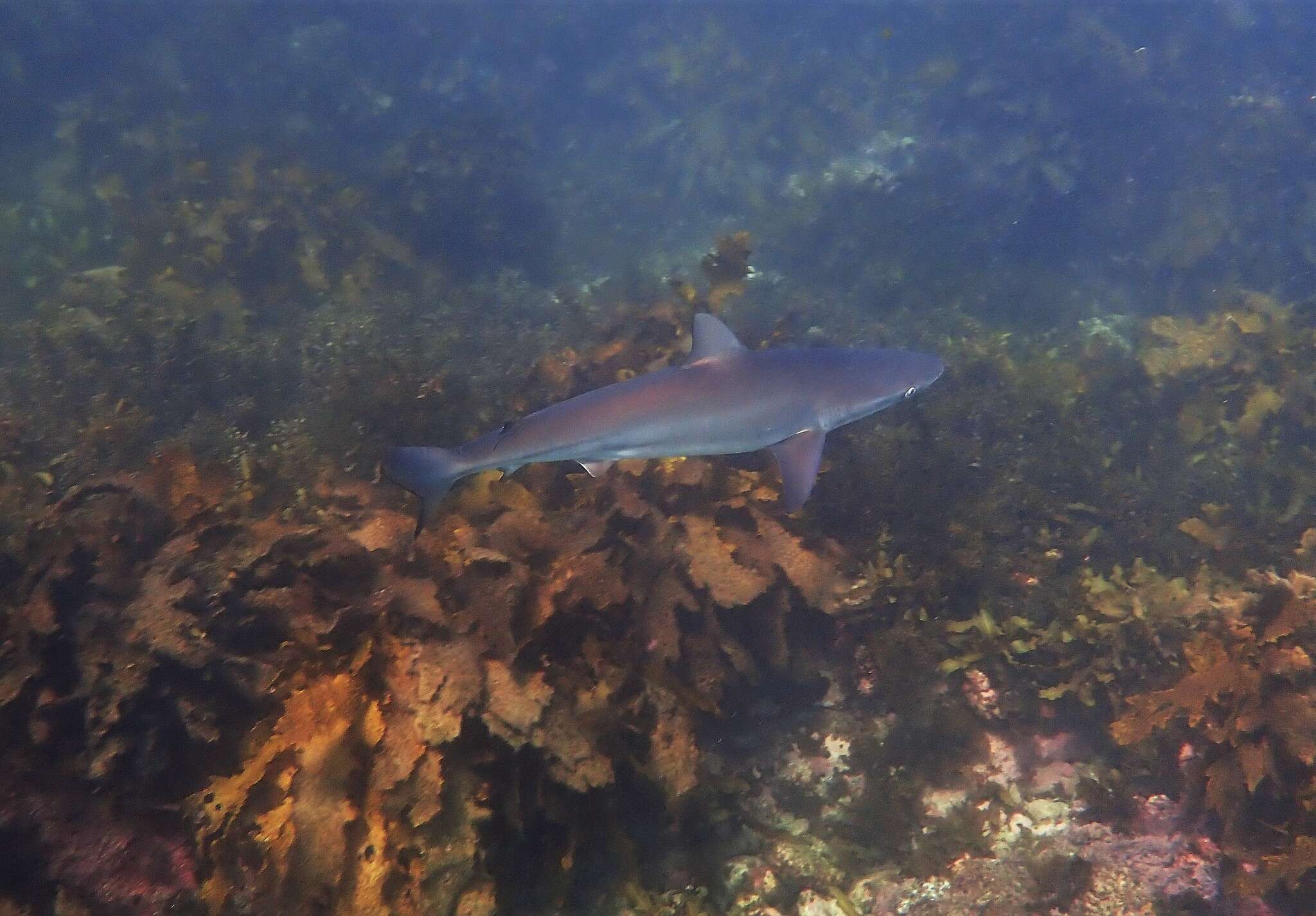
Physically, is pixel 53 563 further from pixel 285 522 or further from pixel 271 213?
pixel 271 213

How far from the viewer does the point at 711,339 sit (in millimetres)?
5266

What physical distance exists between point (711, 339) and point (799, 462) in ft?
3.96

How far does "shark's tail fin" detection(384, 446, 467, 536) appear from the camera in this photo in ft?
15.5

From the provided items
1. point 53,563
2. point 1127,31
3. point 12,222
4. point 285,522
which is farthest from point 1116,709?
point 1127,31

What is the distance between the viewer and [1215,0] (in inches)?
1094

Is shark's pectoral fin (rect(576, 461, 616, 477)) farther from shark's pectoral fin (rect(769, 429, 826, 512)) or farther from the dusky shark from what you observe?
shark's pectoral fin (rect(769, 429, 826, 512))

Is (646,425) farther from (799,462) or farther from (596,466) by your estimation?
(799,462)

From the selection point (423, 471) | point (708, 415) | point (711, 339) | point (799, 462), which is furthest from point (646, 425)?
point (423, 471)

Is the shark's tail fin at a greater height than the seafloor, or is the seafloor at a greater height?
the shark's tail fin

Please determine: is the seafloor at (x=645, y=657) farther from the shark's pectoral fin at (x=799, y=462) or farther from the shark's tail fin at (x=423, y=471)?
the shark's pectoral fin at (x=799, y=462)

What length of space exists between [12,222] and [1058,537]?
26.1 m

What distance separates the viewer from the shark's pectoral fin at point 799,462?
5230 mm

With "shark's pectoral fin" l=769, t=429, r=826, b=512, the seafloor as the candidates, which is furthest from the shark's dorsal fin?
the seafloor

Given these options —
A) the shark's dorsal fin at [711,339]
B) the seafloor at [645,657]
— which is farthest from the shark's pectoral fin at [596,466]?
the shark's dorsal fin at [711,339]
